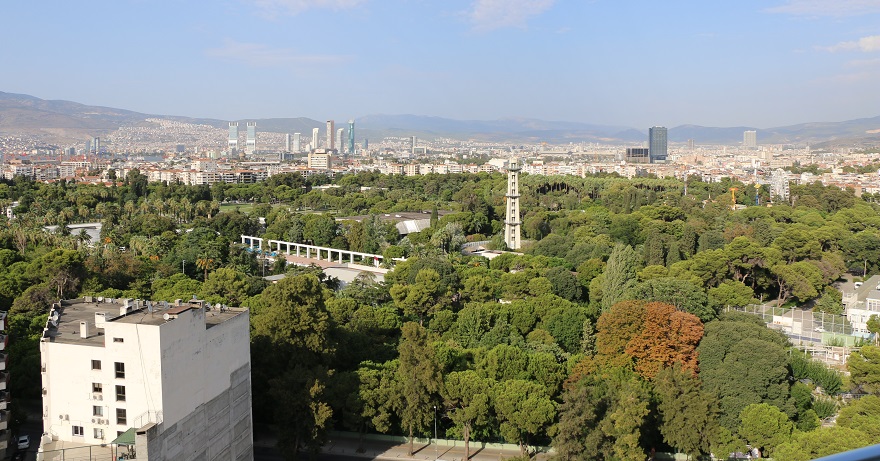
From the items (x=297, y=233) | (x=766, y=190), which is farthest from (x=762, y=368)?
(x=766, y=190)

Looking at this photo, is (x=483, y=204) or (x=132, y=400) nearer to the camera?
(x=132, y=400)

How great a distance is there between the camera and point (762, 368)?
53.0 ft

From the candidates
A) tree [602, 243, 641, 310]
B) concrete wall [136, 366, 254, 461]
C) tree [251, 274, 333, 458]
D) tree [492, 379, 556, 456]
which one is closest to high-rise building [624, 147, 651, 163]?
tree [602, 243, 641, 310]

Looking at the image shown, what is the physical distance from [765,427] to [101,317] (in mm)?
12353

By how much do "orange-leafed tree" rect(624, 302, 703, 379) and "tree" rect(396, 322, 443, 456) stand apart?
16.3 ft

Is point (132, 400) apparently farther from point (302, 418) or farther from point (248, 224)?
point (248, 224)

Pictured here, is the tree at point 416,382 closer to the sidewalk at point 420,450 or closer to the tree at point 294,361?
the sidewalk at point 420,450

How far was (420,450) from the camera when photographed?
1592 cm

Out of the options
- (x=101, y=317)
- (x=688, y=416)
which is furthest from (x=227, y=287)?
(x=688, y=416)

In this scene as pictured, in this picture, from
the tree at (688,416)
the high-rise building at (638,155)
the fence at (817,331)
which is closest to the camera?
the tree at (688,416)

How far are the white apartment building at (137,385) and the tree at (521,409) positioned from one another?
5.42 meters

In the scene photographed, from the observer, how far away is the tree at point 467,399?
15070 millimetres

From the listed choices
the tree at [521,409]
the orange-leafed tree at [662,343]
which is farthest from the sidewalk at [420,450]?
the orange-leafed tree at [662,343]

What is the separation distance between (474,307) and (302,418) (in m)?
7.68
